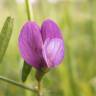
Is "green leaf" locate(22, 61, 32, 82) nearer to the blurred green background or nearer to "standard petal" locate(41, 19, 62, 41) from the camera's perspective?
"standard petal" locate(41, 19, 62, 41)

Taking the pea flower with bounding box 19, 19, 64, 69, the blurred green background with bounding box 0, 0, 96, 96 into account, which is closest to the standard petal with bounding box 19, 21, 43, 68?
the pea flower with bounding box 19, 19, 64, 69

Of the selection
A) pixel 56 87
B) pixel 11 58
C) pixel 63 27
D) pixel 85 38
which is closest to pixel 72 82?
pixel 56 87

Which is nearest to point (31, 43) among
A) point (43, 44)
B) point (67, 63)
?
point (43, 44)

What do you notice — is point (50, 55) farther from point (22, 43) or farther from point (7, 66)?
point (7, 66)

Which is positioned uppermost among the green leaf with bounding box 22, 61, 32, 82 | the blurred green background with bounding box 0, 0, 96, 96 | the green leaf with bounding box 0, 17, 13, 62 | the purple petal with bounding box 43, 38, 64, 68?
the green leaf with bounding box 0, 17, 13, 62

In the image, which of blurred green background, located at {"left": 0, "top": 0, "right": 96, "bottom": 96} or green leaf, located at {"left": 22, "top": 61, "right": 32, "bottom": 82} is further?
blurred green background, located at {"left": 0, "top": 0, "right": 96, "bottom": 96}

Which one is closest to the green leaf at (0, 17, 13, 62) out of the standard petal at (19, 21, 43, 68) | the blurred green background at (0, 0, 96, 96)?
the standard petal at (19, 21, 43, 68)

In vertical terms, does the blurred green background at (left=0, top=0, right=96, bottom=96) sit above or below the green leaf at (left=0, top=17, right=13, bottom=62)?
below

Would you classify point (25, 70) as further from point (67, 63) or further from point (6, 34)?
point (67, 63)

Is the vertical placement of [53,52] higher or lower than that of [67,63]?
higher
